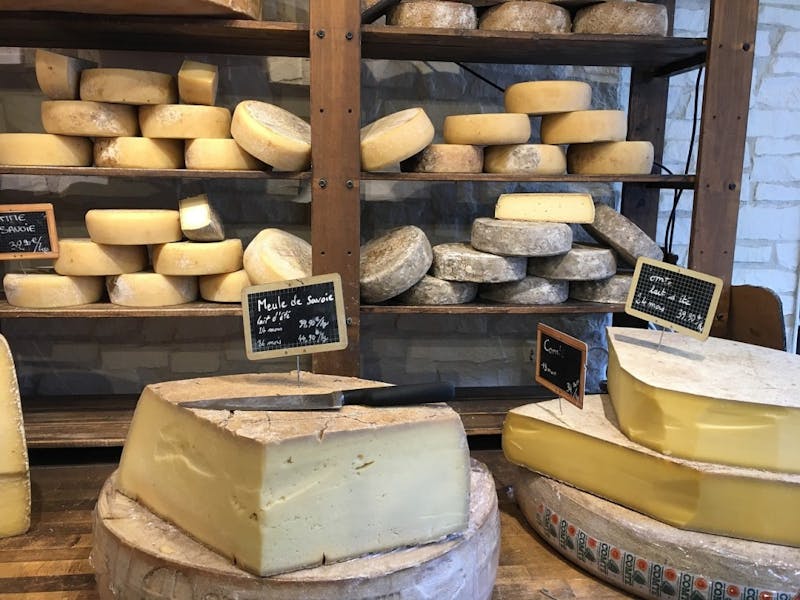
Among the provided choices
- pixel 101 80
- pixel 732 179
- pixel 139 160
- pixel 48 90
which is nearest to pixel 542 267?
pixel 732 179

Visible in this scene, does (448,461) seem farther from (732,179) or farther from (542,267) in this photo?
(732,179)

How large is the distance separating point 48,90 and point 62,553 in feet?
4.11

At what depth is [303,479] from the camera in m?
1.00

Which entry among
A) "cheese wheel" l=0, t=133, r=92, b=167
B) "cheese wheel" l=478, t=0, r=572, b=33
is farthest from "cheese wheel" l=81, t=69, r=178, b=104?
"cheese wheel" l=478, t=0, r=572, b=33

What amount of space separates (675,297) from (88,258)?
156 centimetres

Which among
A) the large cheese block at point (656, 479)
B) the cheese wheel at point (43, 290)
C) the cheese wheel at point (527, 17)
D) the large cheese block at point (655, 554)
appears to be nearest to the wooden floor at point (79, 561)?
the large cheese block at point (655, 554)

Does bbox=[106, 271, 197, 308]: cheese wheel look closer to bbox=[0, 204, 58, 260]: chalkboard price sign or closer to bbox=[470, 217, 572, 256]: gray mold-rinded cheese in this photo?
bbox=[0, 204, 58, 260]: chalkboard price sign

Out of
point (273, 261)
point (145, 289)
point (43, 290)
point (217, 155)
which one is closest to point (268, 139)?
point (217, 155)

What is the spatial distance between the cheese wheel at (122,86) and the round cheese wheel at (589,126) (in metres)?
1.17

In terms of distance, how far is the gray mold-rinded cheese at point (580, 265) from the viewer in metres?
→ 1.96

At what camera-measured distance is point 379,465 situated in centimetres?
105

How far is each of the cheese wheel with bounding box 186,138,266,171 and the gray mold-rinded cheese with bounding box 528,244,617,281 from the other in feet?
3.10

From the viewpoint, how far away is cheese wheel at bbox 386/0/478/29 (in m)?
1.86

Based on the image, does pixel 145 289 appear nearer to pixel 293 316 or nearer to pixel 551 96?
pixel 293 316
